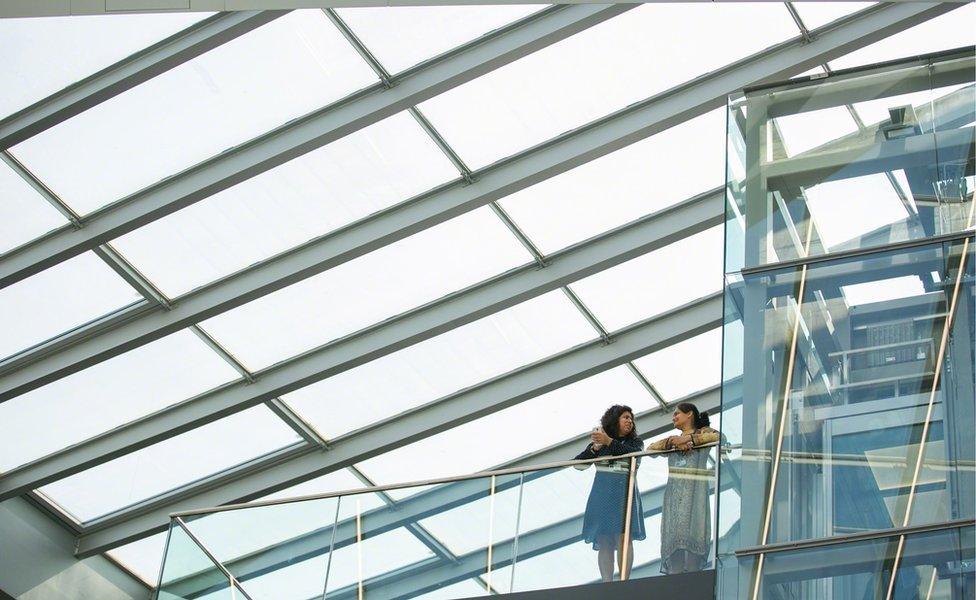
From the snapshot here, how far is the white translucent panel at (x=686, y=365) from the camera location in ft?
62.1

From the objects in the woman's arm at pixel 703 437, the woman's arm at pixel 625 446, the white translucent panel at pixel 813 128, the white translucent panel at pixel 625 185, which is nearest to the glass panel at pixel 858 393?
the white translucent panel at pixel 813 128

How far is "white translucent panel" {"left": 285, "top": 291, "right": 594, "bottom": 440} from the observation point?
18141 mm

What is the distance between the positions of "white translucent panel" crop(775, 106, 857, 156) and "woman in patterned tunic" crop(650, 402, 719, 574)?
2.43m

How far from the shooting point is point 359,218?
16344 mm

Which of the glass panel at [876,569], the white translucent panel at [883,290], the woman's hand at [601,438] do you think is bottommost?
the glass panel at [876,569]

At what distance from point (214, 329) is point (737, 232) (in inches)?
316

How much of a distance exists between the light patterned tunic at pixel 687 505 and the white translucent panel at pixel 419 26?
4.16 metres

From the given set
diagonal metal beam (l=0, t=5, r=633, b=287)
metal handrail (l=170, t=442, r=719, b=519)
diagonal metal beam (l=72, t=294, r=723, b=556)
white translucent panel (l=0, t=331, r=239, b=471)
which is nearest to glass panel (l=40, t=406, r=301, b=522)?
diagonal metal beam (l=72, t=294, r=723, b=556)

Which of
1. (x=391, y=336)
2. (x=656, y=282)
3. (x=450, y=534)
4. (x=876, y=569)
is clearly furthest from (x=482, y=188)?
(x=876, y=569)

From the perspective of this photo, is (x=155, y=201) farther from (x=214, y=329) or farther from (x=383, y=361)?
(x=383, y=361)

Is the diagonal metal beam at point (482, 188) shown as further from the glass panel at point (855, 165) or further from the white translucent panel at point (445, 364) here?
the glass panel at point (855, 165)

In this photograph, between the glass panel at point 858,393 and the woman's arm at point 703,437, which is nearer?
the glass panel at point 858,393

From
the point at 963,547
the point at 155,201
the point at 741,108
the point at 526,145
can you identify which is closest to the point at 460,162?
the point at 526,145

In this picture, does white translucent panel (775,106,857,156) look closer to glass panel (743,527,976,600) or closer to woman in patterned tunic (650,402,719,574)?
woman in patterned tunic (650,402,719,574)
